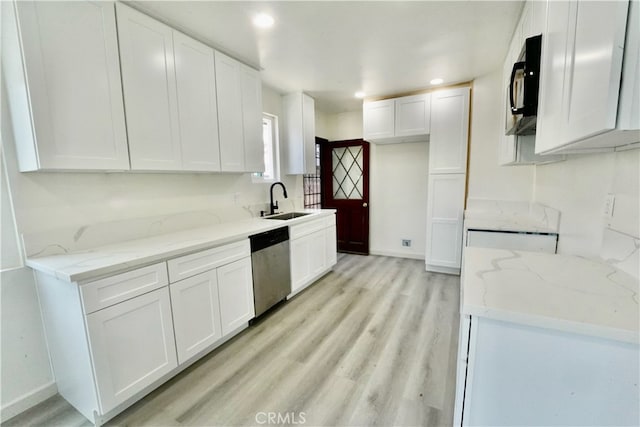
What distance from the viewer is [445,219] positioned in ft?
11.7

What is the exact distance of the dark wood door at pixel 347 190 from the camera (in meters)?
4.55

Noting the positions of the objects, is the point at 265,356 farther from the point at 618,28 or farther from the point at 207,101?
the point at 618,28

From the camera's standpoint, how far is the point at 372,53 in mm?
2510

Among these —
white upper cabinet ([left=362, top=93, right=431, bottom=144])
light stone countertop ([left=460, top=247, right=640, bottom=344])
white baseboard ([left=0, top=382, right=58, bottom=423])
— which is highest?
white upper cabinet ([left=362, top=93, right=431, bottom=144])

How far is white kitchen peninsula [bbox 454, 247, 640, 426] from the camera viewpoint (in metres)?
0.80

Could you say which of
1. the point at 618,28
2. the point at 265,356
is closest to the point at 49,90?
the point at 265,356

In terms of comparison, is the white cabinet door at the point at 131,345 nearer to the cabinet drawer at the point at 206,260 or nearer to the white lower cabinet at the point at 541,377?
the cabinet drawer at the point at 206,260

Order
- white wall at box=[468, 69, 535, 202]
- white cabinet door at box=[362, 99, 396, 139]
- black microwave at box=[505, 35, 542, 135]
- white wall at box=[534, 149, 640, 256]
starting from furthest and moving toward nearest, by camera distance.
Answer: white cabinet door at box=[362, 99, 396, 139]
white wall at box=[468, 69, 535, 202]
black microwave at box=[505, 35, 542, 135]
white wall at box=[534, 149, 640, 256]

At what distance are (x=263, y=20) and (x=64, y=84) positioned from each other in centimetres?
132

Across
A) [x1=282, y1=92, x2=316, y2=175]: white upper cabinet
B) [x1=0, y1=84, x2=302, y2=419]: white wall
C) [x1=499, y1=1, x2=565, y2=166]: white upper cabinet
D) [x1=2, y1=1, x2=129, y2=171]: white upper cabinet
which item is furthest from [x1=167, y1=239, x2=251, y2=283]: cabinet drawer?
[x1=499, y1=1, x2=565, y2=166]: white upper cabinet

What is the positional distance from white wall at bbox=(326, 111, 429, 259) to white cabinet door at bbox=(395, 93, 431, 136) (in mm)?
519

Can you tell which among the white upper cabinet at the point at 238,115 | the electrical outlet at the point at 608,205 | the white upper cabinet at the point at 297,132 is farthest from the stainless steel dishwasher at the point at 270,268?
the electrical outlet at the point at 608,205

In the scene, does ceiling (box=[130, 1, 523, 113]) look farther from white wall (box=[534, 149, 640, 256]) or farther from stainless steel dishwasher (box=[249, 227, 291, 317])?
stainless steel dishwasher (box=[249, 227, 291, 317])

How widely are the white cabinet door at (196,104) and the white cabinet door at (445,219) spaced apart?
277cm
